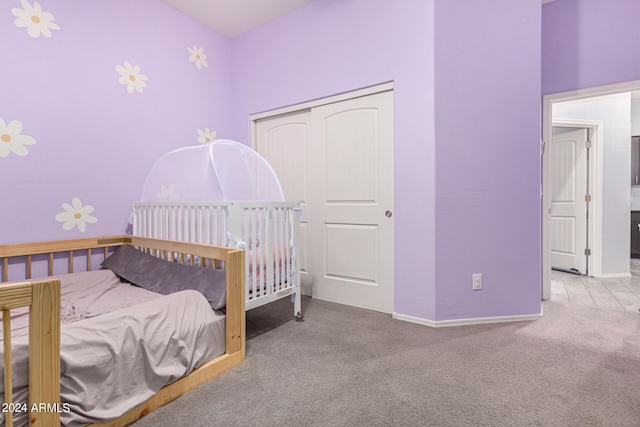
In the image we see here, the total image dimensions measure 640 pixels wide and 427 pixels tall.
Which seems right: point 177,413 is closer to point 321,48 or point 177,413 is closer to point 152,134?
point 152,134

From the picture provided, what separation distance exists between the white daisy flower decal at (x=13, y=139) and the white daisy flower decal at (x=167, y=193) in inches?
32.7

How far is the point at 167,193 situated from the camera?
8.65ft

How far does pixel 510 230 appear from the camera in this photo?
227 centimetres

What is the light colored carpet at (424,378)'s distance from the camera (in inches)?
49.8

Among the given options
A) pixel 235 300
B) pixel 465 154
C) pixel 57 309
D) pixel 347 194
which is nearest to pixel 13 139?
pixel 57 309

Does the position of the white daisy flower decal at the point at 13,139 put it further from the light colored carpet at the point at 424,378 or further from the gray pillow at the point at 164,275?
the light colored carpet at the point at 424,378

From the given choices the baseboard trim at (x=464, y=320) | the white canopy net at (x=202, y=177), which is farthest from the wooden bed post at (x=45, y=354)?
the baseboard trim at (x=464, y=320)

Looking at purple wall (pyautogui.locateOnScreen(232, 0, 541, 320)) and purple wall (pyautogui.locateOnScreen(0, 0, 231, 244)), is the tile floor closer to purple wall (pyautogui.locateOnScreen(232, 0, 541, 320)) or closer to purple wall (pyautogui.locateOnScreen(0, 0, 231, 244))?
purple wall (pyautogui.locateOnScreen(232, 0, 541, 320))

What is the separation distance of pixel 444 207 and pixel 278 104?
179 centimetres

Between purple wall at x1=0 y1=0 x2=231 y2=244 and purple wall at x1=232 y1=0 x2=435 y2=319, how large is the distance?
973 millimetres

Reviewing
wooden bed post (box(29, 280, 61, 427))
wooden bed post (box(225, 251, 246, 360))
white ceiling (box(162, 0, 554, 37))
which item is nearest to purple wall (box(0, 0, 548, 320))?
white ceiling (box(162, 0, 554, 37))

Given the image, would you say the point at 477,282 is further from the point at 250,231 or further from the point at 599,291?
the point at 599,291

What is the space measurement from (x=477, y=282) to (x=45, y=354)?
2303 mm

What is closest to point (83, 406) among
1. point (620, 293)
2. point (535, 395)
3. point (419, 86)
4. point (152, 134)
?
point (535, 395)
